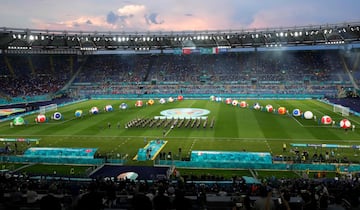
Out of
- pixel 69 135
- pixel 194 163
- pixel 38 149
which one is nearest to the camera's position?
pixel 194 163

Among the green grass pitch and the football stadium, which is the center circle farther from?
the green grass pitch

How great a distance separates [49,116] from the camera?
182 ft

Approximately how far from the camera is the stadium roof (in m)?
76.3

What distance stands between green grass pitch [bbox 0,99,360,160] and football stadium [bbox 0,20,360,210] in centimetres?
22

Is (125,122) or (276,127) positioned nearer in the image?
(276,127)

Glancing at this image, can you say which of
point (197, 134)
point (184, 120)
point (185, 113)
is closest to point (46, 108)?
point (185, 113)

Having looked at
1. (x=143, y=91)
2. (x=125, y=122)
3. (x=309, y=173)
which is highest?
(x=143, y=91)

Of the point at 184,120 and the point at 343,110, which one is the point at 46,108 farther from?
the point at 343,110

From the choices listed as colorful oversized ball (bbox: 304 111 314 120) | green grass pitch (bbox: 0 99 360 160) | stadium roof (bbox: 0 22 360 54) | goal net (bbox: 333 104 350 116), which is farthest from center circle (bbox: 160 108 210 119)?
stadium roof (bbox: 0 22 360 54)

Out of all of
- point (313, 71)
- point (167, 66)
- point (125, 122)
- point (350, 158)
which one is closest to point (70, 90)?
point (167, 66)

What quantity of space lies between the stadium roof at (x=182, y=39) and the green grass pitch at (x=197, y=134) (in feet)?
101

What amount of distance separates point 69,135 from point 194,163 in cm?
1911

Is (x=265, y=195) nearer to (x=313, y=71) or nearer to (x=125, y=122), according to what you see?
(x=125, y=122)

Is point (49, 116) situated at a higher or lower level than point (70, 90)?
lower
